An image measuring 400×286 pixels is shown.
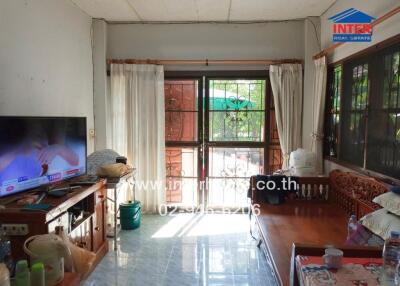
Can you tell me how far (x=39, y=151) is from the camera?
2.41 m

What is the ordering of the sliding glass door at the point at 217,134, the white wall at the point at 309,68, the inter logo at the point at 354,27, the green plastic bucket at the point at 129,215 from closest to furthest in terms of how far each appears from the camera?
the inter logo at the point at 354,27
the green plastic bucket at the point at 129,215
the white wall at the point at 309,68
the sliding glass door at the point at 217,134

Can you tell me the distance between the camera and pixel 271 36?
4.03m

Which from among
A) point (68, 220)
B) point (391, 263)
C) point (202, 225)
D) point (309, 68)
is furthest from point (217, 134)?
point (391, 263)

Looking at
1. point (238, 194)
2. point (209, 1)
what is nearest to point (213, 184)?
point (238, 194)

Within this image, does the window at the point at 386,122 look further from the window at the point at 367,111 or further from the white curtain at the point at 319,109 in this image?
the white curtain at the point at 319,109

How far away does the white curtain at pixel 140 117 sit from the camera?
403 centimetres

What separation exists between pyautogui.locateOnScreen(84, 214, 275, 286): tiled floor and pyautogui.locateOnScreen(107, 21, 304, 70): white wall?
1.97 m

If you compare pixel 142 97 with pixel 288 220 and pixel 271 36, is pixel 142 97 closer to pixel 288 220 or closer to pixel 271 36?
pixel 271 36

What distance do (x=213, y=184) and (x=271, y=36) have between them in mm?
2016

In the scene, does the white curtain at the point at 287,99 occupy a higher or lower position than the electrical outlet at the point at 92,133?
higher

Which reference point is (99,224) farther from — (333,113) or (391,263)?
(333,113)

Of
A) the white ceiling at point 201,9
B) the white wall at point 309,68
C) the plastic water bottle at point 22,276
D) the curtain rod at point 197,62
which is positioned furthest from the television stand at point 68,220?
the white wall at point 309,68

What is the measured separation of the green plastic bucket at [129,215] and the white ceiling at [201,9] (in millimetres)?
2187

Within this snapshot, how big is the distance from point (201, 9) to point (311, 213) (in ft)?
7.97
